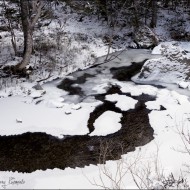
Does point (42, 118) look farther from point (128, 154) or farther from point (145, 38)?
point (145, 38)

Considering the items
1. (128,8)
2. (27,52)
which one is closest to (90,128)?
(27,52)

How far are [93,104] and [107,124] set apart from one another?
4.34 feet

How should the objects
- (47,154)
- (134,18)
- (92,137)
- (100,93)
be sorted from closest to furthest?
1. (47,154)
2. (92,137)
3. (100,93)
4. (134,18)

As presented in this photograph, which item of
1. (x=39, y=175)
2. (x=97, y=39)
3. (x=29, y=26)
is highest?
(x=29, y=26)

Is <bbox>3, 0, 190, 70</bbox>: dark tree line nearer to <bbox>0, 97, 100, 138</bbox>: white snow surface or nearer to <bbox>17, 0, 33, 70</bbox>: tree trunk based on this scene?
<bbox>17, 0, 33, 70</bbox>: tree trunk

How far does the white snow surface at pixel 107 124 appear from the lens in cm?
911

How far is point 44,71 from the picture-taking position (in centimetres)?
1307

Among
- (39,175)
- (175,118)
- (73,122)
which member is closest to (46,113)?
(73,122)

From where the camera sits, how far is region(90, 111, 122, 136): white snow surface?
29.9 ft

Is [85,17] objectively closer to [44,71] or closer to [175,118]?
[44,71]

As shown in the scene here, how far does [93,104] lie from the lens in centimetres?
1062

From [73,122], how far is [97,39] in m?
8.05

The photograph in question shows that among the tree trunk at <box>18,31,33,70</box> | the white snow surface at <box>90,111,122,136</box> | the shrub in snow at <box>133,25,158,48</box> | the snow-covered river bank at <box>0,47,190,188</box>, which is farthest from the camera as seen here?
the shrub in snow at <box>133,25,158,48</box>

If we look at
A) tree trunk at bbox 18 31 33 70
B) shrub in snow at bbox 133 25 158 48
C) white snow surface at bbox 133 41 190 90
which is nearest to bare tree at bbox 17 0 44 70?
tree trunk at bbox 18 31 33 70
